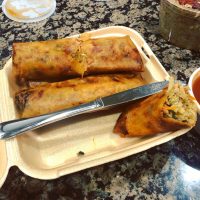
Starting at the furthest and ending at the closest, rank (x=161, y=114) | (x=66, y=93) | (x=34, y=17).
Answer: (x=34, y=17) < (x=66, y=93) < (x=161, y=114)

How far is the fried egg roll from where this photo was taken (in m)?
0.93

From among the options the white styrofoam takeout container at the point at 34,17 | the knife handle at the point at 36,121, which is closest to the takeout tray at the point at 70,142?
the knife handle at the point at 36,121

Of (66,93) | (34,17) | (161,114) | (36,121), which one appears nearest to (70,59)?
(66,93)

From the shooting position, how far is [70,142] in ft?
3.53

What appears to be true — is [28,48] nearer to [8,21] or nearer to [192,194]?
[8,21]

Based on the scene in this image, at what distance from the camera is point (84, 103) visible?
1.04 meters

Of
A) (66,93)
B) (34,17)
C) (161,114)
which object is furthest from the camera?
(34,17)

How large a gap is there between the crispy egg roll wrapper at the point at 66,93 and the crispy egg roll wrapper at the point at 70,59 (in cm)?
5

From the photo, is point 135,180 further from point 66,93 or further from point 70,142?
point 66,93

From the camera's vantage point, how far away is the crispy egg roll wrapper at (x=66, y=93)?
104 centimetres

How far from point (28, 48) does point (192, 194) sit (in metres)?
0.78

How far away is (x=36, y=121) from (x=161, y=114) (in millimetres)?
394

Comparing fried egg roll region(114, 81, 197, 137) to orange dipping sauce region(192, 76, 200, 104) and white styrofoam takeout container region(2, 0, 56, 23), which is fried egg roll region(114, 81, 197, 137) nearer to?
orange dipping sauce region(192, 76, 200, 104)

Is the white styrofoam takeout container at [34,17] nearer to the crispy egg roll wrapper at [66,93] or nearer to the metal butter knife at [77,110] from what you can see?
the crispy egg roll wrapper at [66,93]
